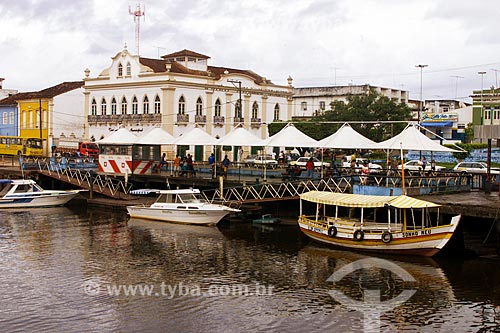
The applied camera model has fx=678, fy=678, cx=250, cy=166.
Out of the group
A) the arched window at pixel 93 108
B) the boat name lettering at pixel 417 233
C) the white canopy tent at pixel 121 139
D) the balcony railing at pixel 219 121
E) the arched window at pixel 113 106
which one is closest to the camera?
the boat name lettering at pixel 417 233

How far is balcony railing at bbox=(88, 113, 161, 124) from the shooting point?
2397 inches

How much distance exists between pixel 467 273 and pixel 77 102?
56.8 metres

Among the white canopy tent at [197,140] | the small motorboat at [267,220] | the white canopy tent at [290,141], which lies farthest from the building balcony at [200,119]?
the small motorboat at [267,220]

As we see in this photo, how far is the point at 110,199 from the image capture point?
Answer: 44.8 meters

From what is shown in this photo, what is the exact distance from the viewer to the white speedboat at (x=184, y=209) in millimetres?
36125

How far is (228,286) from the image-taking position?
23.4m

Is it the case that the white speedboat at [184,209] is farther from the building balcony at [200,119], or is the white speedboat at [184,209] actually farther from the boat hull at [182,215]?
the building balcony at [200,119]

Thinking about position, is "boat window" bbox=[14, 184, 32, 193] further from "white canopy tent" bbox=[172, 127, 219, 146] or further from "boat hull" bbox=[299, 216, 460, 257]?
"boat hull" bbox=[299, 216, 460, 257]

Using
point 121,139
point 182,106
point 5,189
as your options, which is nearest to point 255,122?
point 182,106

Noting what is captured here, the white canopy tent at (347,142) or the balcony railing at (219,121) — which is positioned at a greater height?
the balcony railing at (219,121)

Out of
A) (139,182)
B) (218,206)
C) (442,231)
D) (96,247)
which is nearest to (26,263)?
(96,247)

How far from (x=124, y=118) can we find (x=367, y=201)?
3875 centimetres

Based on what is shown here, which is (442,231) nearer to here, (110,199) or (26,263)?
(26,263)

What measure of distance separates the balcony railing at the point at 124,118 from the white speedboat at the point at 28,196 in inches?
638
